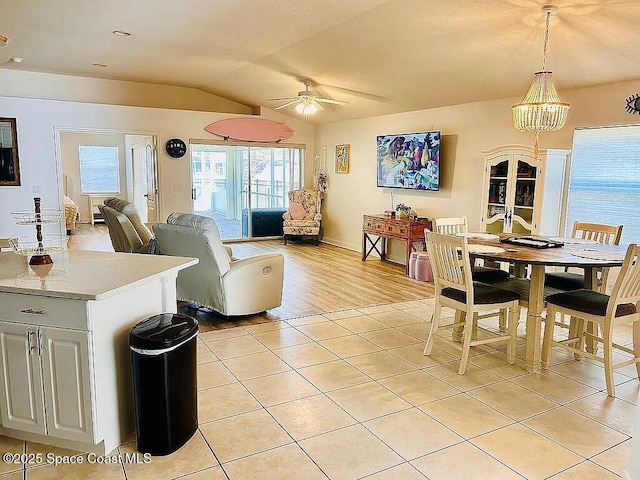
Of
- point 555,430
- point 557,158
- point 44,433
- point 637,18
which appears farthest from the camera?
point 557,158

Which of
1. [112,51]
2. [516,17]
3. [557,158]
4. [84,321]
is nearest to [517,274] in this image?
[557,158]

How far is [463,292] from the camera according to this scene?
360cm

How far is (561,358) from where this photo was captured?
12.5 ft

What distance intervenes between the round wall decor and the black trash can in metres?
6.27

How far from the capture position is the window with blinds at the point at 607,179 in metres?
4.62

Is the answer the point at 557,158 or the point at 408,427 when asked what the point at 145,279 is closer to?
the point at 408,427

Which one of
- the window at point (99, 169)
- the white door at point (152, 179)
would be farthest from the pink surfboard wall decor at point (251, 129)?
the window at point (99, 169)

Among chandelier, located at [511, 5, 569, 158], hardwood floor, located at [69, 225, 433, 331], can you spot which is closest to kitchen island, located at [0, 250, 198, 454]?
hardwood floor, located at [69, 225, 433, 331]

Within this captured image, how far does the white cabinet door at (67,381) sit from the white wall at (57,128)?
580cm

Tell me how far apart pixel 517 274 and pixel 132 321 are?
3.37m

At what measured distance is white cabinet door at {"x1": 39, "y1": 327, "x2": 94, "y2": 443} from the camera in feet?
7.34

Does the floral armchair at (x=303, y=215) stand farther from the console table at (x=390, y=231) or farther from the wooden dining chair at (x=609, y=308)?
the wooden dining chair at (x=609, y=308)

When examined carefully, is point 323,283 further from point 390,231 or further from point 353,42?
point 353,42

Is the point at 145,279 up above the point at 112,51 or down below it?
below
